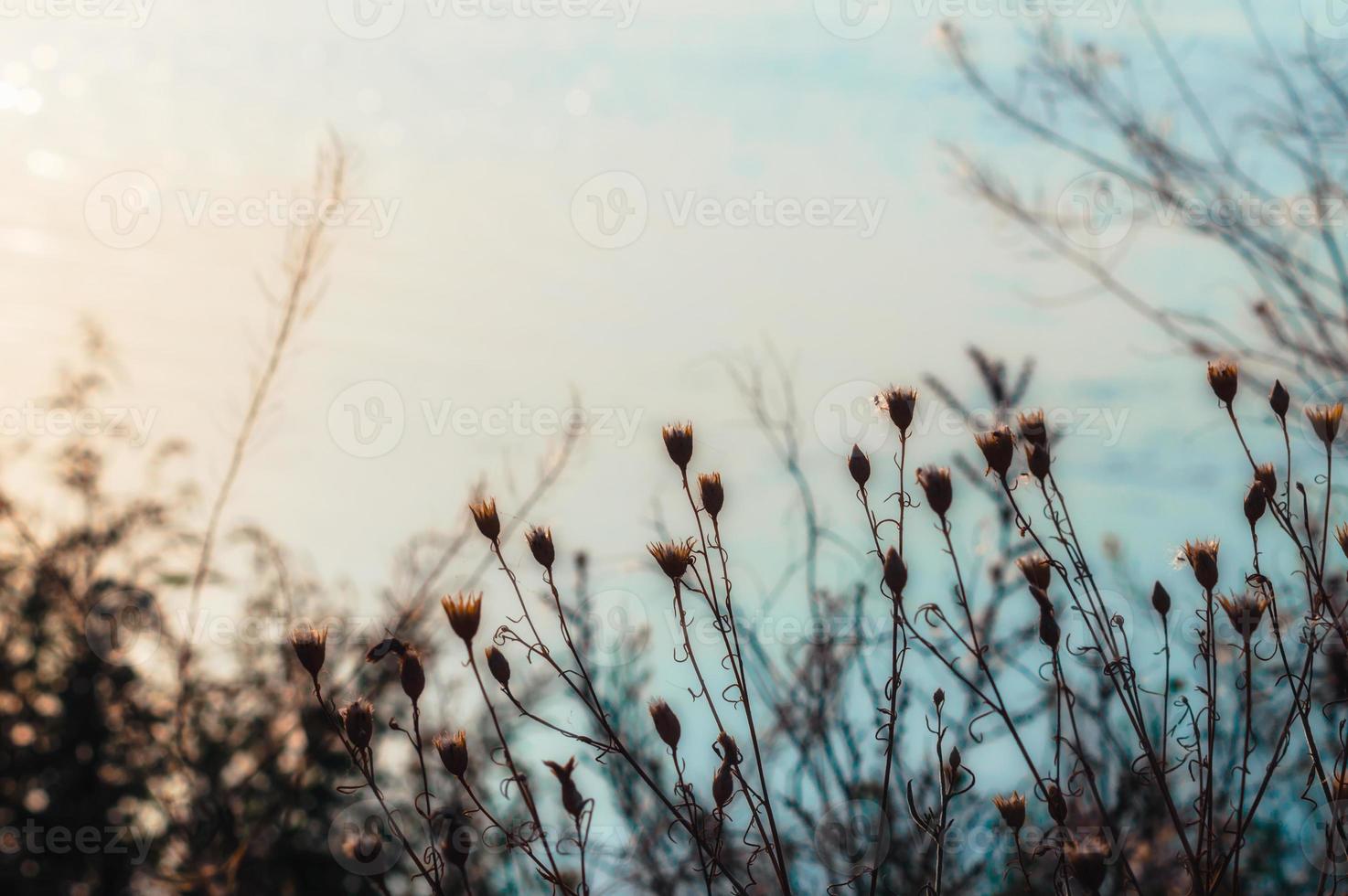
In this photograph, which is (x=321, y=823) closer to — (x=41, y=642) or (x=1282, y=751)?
(x=41, y=642)

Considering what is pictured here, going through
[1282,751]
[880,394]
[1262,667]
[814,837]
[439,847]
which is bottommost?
[439,847]

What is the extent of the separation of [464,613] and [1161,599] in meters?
1.17

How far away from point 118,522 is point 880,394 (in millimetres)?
5973

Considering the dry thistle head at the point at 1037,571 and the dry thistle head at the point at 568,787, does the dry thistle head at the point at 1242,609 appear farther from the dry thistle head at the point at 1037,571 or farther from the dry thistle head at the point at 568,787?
the dry thistle head at the point at 568,787

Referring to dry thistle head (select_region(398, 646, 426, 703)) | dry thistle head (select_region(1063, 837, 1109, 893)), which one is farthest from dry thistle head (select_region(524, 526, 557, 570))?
dry thistle head (select_region(1063, 837, 1109, 893))

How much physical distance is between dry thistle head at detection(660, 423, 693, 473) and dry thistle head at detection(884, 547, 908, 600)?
18.7 inches

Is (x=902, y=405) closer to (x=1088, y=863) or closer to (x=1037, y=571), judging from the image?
(x=1037, y=571)

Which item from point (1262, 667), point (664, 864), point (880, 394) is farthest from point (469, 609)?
point (1262, 667)

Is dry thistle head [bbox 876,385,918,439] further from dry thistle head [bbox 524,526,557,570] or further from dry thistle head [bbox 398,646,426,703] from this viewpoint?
dry thistle head [bbox 398,646,426,703]

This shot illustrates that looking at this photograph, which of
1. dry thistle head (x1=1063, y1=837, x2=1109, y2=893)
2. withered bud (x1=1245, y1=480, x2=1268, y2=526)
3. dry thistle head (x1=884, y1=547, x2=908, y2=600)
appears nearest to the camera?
dry thistle head (x1=1063, y1=837, x2=1109, y2=893)

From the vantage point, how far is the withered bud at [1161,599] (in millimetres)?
1935

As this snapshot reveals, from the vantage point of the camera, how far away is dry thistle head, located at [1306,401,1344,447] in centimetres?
191

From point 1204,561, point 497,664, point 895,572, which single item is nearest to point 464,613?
point 497,664

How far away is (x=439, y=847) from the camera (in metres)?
1.88
